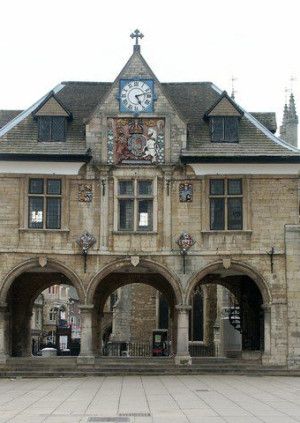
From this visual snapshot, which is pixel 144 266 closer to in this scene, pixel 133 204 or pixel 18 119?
pixel 133 204

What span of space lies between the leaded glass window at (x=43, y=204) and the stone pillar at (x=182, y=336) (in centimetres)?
591

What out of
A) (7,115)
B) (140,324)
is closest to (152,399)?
(7,115)

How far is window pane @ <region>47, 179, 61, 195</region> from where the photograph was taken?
30891 mm

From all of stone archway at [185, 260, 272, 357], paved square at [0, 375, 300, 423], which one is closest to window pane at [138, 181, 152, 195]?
stone archway at [185, 260, 272, 357]

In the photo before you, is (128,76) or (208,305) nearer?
(128,76)

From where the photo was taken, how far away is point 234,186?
30891 millimetres

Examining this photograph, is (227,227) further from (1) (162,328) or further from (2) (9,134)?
(1) (162,328)

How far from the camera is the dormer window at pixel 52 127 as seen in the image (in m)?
31.6

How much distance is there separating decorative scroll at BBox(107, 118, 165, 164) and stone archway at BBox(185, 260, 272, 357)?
4961 millimetres

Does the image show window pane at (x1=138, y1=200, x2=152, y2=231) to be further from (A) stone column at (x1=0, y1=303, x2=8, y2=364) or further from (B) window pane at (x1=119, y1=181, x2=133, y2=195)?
(A) stone column at (x1=0, y1=303, x2=8, y2=364)

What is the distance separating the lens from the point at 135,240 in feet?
101

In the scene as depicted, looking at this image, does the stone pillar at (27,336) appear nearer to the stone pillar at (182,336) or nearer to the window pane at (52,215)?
the window pane at (52,215)

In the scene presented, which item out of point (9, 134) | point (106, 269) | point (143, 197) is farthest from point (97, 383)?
point (9, 134)

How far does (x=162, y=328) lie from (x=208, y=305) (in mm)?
3466
